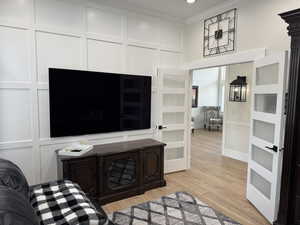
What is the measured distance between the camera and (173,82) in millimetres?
4023

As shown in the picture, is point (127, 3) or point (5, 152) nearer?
point (5, 152)

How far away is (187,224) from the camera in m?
2.48

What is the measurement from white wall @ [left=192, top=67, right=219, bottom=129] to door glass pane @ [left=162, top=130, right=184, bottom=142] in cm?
532

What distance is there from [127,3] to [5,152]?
290cm

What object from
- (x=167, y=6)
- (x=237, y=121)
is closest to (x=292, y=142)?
(x=167, y=6)

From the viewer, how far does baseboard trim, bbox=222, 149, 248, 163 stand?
4.91 metres

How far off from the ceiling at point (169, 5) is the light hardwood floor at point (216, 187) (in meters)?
3.09

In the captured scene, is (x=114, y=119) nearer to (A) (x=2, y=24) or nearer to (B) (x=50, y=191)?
(B) (x=50, y=191)

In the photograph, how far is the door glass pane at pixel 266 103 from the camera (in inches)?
100

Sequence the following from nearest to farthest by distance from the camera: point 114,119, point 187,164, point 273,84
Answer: point 273,84 → point 114,119 → point 187,164

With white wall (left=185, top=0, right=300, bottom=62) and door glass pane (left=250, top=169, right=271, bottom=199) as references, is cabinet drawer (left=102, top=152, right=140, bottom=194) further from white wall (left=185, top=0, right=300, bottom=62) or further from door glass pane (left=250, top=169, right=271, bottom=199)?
white wall (left=185, top=0, right=300, bottom=62)

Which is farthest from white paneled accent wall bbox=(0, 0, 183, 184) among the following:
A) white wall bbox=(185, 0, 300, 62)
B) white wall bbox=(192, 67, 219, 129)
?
white wall bbox=(192, 67, 219, 129)

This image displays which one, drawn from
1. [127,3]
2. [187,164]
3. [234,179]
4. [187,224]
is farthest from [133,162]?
[127,3]

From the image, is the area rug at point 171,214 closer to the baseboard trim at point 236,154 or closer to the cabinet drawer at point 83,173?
the cabinet drawer at point 83,173
